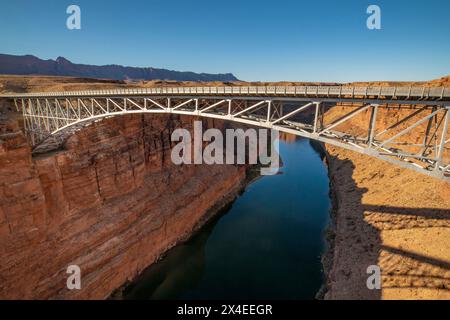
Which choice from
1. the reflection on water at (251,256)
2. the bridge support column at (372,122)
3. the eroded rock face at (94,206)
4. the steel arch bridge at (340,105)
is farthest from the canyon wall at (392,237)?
the eroded rock face at (94,206)

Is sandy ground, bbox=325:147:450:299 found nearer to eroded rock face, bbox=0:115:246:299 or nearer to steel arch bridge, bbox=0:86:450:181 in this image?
steel arch bridge, bbox=0:86:450:181

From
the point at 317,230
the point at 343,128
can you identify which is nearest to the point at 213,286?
the point at 317,230

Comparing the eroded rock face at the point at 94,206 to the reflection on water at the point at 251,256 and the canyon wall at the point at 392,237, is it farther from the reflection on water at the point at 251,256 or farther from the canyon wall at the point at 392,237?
the canyon wall at the point at 392,237

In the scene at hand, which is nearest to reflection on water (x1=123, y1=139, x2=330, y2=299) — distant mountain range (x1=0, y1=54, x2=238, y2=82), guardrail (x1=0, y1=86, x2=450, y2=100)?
guardrail (x1=0, y1=86, x2=450, y2=100)

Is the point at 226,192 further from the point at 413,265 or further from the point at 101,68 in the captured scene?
the point at 101,68

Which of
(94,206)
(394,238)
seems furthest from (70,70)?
(394,238)
